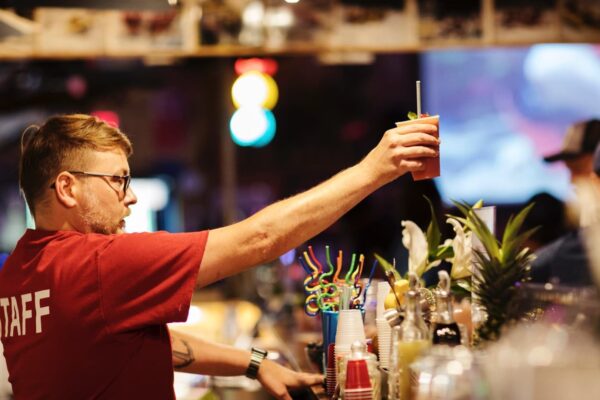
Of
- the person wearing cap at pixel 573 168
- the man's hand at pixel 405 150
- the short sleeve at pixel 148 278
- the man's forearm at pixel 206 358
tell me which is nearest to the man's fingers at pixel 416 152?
the man's hand at pixel 405 150

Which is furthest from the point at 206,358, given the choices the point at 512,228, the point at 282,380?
the point at 512,228

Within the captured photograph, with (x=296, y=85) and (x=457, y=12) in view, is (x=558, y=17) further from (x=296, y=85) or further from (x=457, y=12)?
(x=296, y=85)

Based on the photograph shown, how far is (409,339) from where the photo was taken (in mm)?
1939

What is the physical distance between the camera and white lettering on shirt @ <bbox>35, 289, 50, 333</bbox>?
2.46 meters

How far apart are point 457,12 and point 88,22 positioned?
2345 mm

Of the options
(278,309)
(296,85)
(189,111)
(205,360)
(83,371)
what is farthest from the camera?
(189,111)

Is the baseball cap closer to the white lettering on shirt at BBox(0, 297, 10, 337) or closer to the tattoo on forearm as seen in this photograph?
the tattoo on forearm

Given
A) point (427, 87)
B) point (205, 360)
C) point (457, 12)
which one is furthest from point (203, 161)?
point (205, 360)

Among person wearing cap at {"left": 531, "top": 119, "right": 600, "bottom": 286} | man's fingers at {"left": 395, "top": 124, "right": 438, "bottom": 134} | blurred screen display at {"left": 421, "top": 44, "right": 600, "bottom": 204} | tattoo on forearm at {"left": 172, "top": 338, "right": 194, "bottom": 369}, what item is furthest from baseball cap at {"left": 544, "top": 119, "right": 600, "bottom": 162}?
man's fingers at {"left": 395, "top": 124, "right": 438, "bottom": 134}

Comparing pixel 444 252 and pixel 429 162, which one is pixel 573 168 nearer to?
pixel 444 252

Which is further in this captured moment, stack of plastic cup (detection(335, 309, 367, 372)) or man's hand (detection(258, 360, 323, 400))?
man's hand (detection(258, 360, 323, 400))

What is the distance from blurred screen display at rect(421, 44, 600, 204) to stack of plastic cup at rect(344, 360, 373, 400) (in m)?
3.95

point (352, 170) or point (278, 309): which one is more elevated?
point (352, 170)

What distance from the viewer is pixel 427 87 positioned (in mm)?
6258
